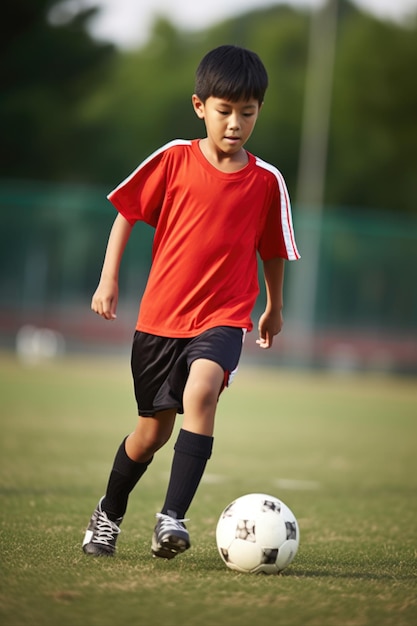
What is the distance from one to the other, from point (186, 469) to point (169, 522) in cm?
21

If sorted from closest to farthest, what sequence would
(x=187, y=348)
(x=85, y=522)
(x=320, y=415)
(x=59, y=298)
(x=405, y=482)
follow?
1. (x=187, y=348)
2. (x=85, y=522)
3. (x=405, y=482)
4. (x=320, y=415)
5. (x=59, y=298)

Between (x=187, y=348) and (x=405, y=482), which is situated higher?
(x=187, y=348)

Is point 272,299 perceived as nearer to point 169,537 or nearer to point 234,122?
point 234,122

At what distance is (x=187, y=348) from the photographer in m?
4.32

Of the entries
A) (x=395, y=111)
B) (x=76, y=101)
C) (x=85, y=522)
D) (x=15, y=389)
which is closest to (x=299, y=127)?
Answer: (x=395, y=111)

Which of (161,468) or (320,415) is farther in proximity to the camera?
(320,415)

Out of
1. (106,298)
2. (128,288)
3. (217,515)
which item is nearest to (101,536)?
(106,298)

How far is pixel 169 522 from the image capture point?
13.1 ft

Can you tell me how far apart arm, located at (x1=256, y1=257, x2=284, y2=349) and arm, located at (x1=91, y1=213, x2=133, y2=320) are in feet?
2.08

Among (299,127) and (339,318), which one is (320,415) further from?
(299,127)

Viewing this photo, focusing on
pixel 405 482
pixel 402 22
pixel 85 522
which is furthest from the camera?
pixel 402 22

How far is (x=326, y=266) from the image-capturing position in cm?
2345

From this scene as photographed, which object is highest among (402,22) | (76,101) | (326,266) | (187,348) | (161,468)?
(402,22)

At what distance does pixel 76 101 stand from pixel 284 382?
24269 millimetres
